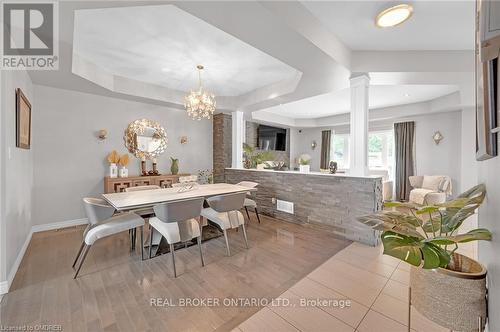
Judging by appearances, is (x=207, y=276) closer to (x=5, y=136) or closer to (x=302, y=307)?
(x=302, y=307)

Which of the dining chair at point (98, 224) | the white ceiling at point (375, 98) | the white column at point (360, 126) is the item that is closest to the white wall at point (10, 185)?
the dining chair at point (98, 224)

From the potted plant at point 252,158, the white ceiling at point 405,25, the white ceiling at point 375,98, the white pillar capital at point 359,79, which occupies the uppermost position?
the white ceiling at point 375,98

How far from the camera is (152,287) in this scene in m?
1.92

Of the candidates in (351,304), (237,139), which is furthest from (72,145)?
(351,304)

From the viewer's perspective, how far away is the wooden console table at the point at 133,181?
3828 mm

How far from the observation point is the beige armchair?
4609 mm

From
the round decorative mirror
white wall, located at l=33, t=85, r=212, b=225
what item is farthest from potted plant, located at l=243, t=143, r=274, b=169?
A: white wall, located at l=33, t=85, r=212, b=225

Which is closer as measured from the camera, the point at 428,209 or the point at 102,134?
the point at 428,209

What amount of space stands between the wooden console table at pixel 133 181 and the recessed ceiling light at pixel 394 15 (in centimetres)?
437

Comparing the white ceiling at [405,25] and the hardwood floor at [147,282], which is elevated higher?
the white ceiling at [405,25]

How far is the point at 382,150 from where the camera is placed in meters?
6.68

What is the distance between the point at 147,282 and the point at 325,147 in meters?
7.28

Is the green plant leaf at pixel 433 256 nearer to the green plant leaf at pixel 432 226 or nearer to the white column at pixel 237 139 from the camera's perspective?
the green plant leaf at pixel 432 226

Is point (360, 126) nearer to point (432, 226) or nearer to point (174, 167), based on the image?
point (432, 226)
